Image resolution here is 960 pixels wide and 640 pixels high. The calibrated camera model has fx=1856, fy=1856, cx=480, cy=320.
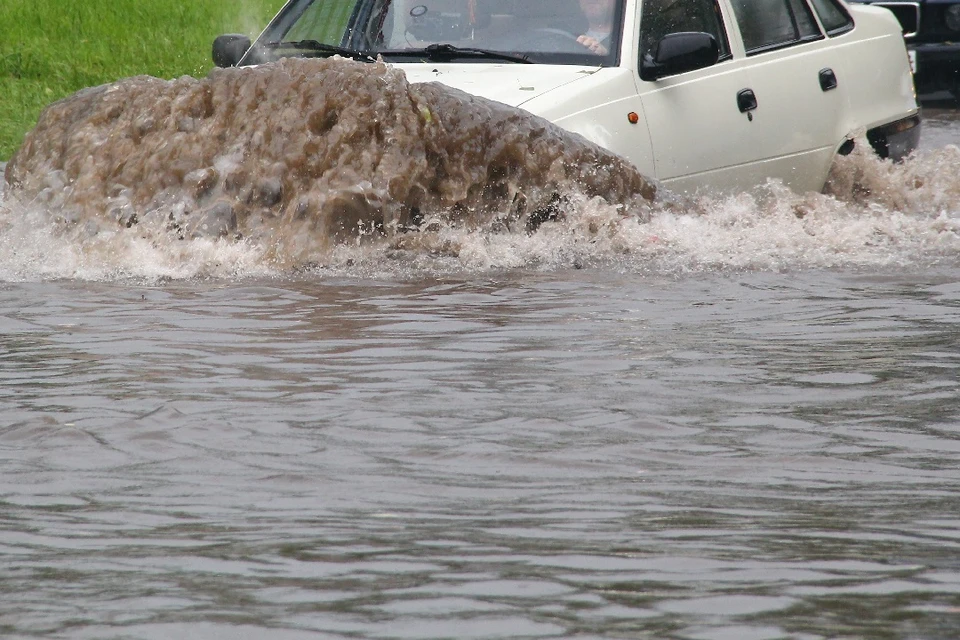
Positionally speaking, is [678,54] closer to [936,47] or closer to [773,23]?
[773,23]

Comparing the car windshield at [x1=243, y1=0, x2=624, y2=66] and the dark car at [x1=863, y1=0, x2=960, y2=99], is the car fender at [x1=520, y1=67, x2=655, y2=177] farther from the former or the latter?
the dark car at [x1=863, y1=0, x2=960, y2=99]

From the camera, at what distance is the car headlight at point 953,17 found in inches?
619

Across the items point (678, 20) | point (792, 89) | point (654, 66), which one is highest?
point (678, 20)

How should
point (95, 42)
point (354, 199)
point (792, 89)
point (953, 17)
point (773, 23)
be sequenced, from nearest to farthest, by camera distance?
point (354, 199), point (792, 89), point (773, 23), point (953, 17), point (95, 42)

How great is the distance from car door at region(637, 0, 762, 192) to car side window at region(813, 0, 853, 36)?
964mm

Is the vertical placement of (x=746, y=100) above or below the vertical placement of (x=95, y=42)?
below

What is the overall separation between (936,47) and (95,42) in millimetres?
7844

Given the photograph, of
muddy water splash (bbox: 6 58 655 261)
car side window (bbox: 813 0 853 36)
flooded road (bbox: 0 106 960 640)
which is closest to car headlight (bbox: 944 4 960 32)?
car side window (bbox: 813 0 853 36)

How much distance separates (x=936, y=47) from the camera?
15922 mm

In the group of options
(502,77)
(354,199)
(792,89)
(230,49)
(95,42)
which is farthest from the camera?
(95,42)

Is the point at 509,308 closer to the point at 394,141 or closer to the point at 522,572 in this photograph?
the point at 394,141

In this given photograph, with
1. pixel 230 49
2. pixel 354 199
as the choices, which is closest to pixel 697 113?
pixel 354 199

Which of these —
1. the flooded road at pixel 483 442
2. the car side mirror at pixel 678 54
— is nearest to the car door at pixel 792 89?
the car side mirror at pixel 678 54

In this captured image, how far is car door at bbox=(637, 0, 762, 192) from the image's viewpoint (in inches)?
330
